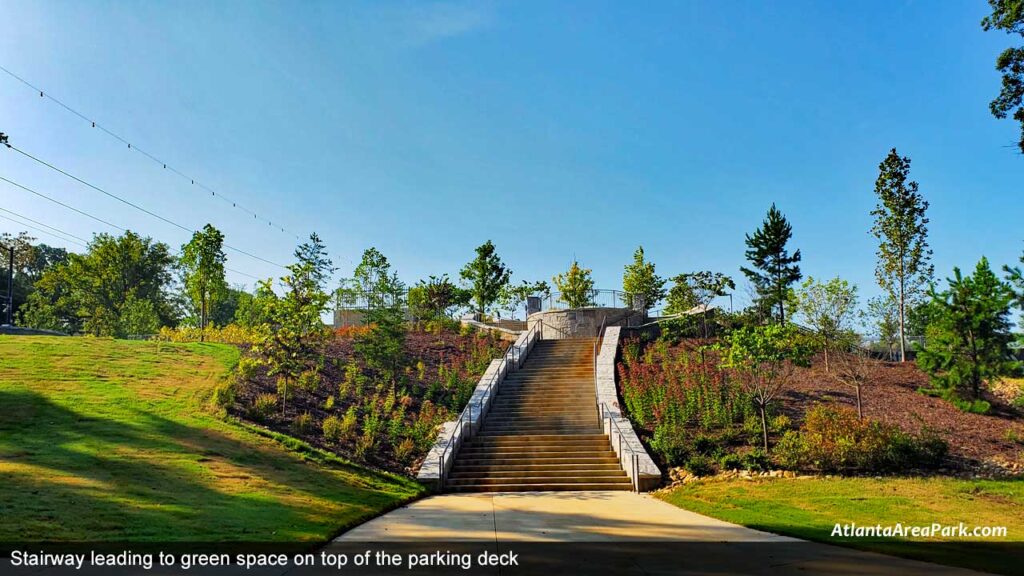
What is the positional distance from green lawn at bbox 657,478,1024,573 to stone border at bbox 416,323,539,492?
5319mm

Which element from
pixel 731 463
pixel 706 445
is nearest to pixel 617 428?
pixel 706 445

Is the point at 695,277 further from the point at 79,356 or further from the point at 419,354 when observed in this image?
the point at 79,356

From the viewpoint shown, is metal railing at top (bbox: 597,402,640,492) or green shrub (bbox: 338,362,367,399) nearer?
metal railing at top (bbox: 597,402,640,492)

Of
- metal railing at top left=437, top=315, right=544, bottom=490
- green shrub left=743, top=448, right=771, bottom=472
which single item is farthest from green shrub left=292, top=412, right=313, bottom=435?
green shrub left=743, top=448, right=771, bottom=472

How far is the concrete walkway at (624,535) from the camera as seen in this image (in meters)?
6.72

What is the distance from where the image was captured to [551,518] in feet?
33.8

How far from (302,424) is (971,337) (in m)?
21.0

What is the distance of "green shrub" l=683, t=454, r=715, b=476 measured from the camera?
1419 cm

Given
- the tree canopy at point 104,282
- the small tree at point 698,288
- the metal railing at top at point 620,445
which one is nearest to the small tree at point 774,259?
the small tree at point 698,288

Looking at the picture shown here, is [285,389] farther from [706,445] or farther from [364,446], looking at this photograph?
[706,445]

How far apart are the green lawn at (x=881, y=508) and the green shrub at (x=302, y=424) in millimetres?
8962

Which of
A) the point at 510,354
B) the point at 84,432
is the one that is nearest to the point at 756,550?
the point at 84,432

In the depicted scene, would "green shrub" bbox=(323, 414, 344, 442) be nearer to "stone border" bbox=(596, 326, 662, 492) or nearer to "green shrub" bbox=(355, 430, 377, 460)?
"green shrub" bbox=(355, 430, 377, 460)

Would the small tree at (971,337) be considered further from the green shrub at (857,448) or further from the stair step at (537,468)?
the stair step at (537,468)
